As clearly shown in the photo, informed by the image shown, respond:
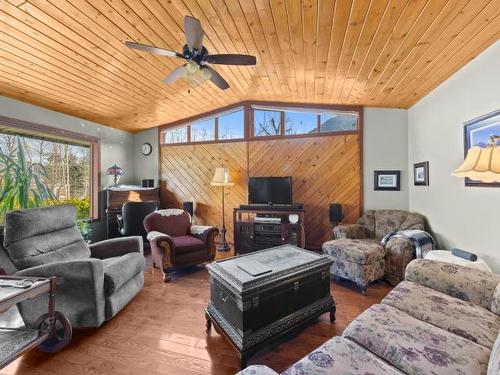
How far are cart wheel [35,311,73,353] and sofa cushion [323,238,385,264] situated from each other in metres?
2.81

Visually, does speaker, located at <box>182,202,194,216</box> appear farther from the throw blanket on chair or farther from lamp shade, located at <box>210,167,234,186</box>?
the throw blanket on chair

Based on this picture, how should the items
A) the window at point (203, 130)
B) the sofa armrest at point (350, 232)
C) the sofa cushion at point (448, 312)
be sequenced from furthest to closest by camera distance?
the window at point (203, 130) < the sofa armrest at point (350, 232) < the sofa cushion at point (448, 312)

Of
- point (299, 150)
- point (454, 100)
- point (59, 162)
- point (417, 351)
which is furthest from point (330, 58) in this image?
point (59, 162)

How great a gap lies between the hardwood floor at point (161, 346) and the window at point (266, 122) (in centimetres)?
320

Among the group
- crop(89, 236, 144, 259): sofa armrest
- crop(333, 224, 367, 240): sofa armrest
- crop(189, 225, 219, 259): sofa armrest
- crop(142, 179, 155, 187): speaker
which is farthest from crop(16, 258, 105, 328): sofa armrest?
crop(142, 179, 155, 187): speaker

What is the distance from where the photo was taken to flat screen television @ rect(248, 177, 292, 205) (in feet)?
13.9

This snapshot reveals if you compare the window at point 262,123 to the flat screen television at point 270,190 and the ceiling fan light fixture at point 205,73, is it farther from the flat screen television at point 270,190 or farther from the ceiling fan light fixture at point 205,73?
the ceiling fan light fixture at point 205,73

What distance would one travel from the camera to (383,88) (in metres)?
3.23

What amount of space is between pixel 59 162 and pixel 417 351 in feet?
16.5

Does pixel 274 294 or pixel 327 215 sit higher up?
pixel 327 215

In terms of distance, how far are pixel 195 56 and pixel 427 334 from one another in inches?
103

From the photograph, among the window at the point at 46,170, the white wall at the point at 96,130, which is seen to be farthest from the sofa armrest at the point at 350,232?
the white wall at the point at 96,130

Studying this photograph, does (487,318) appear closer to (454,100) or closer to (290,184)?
(454,100)

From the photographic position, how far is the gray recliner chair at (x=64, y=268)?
6.49 feet
